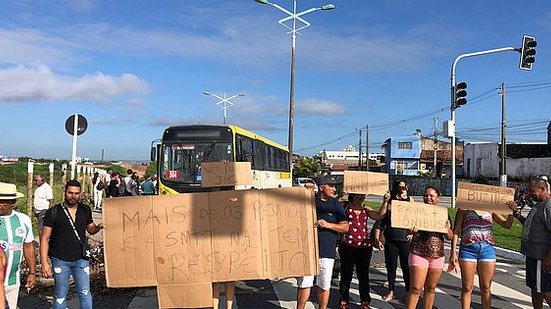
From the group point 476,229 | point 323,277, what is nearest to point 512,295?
point 476,229

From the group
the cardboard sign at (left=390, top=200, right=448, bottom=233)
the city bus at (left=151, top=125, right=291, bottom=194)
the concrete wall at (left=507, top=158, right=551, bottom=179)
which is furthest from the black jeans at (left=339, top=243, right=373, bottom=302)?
the concrete wall at (left=507, top=158, right=551, bottom=179)

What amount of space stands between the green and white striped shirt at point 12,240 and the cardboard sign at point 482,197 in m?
4.41

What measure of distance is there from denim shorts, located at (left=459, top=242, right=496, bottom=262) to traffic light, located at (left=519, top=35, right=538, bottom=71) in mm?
11992

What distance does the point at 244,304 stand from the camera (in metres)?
7.07

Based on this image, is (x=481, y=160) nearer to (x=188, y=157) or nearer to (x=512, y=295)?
(x=188, y=157)

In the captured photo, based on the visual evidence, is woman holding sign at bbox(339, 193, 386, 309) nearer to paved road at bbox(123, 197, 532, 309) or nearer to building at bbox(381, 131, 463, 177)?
paved road at bbox(123, 197, 532, 309)

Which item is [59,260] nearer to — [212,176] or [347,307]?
[212,176]

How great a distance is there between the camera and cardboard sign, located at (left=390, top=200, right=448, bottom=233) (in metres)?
5.75

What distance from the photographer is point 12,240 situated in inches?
190

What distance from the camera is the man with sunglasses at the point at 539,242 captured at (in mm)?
5727

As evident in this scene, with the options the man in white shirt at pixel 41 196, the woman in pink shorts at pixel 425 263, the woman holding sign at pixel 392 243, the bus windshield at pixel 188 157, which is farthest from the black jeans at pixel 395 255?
the bus windshield at pixel 188 157

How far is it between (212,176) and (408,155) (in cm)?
7595

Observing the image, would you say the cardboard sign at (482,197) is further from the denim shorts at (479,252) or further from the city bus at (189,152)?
the city bus at (189,152)

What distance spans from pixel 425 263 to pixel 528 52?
41.0 feet
